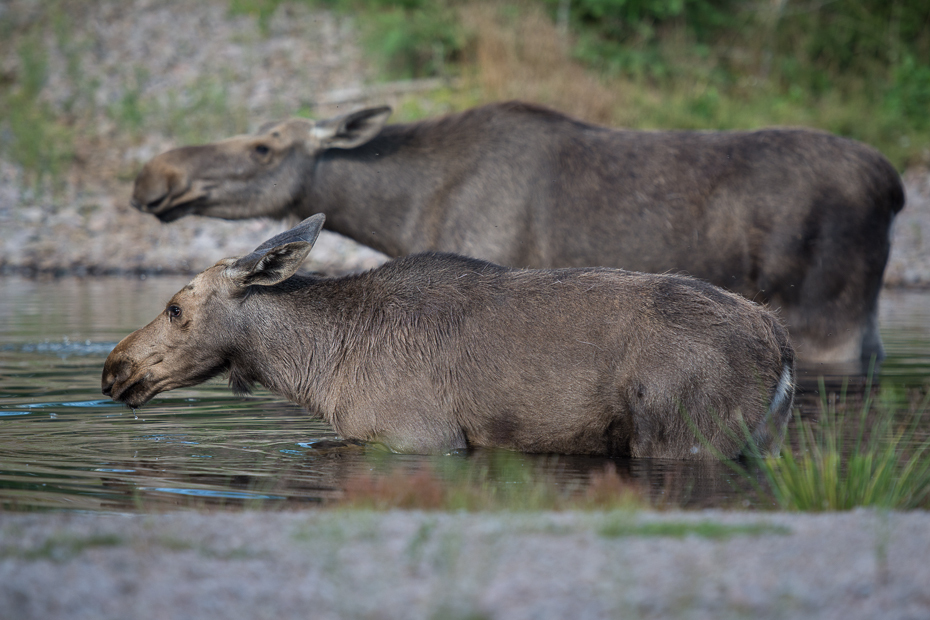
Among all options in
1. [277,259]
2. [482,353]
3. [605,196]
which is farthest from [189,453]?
[605,196]

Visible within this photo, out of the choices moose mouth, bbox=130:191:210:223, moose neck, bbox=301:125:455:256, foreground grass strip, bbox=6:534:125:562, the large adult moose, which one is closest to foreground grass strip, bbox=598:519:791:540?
foreground grass strip, bbox=6:534:125:562

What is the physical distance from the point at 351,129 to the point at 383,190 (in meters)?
0.68

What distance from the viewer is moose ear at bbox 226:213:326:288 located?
6.88 m

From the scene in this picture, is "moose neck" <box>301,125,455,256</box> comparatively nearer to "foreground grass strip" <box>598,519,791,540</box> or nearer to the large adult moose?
the large adult moose

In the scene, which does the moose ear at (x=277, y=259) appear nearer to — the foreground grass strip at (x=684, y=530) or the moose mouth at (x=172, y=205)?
the moose mouth at (x=172, y=205)

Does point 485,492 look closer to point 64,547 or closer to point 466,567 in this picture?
point 466,567

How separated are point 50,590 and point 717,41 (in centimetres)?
2203

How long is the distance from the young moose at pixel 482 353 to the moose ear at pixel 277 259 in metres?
0.01

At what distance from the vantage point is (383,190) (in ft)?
32.9

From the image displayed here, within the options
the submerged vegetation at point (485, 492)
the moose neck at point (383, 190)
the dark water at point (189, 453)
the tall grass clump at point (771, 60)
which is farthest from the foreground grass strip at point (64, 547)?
the tall grass clump at point (771, 60)

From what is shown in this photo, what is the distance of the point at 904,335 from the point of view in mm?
11859

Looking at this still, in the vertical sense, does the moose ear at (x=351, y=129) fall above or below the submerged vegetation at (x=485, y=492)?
above

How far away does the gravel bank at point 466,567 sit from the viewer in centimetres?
336

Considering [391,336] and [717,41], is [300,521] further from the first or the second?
[717,41]
